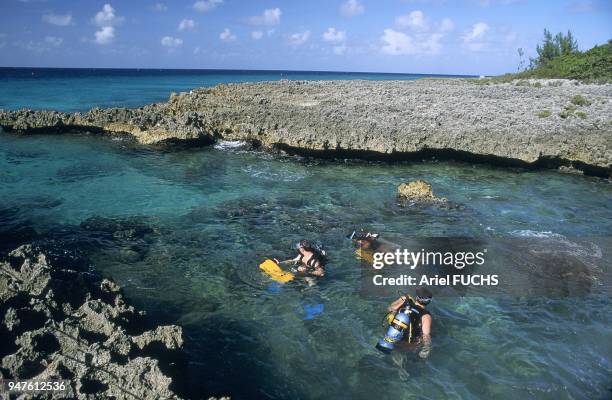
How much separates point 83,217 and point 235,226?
5.54 meters

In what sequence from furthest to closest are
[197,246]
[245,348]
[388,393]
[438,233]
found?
[438,233], [197,246], [245,348], [388,393]

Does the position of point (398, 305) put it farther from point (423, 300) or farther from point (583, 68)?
point (583, 68)

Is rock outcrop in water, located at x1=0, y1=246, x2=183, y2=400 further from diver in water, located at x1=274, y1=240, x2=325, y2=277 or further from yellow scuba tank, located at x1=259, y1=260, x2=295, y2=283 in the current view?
diver in water, located at x1=274, y1=240, x2=325, y2=277

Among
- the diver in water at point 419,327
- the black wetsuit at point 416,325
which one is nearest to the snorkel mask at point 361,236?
the diver in water at point 419,327

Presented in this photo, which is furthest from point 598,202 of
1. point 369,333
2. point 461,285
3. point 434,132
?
point 369,333

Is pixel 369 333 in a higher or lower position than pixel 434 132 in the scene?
lower

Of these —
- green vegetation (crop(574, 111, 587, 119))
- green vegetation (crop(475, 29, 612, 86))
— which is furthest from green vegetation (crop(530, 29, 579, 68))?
green vegetation (crop(574, 111, 587, 119))

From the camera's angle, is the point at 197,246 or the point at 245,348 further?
the point at 197,246

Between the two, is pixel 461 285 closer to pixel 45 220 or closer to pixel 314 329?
pixel 314 329

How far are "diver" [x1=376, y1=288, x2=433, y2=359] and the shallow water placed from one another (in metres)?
0.29

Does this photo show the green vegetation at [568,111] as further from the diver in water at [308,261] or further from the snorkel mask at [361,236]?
the diver in water at [308,261]

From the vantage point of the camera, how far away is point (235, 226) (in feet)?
46.2

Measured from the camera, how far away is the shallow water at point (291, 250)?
7887 millimetres

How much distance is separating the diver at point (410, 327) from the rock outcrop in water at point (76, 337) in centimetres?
420
